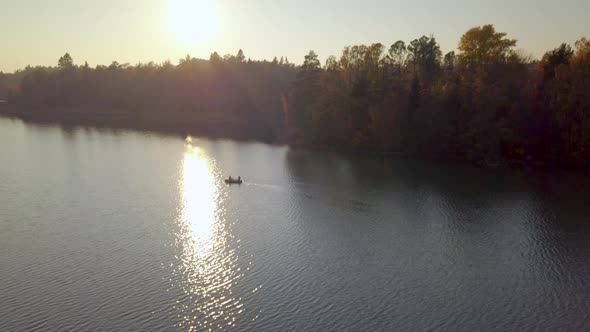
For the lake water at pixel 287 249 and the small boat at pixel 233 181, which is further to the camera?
the small boat at pixel 233 181

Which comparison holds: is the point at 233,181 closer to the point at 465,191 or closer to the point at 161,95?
the point at 465,191

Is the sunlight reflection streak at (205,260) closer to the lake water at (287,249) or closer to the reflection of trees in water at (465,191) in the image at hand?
the lake water at (287,249)

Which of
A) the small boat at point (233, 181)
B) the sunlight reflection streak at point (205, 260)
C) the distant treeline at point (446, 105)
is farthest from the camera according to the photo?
the distant treeline at point (446, 105)

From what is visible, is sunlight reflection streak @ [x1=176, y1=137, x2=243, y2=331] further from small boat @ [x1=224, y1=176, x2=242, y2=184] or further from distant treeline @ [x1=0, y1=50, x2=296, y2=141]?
distant treeline @ [x1=0, y1=50, x2=296, y2=141]

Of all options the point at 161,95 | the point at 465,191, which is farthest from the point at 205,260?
the point at 161,95

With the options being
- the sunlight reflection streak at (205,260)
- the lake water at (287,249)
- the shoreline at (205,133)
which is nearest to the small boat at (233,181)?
the lake water at (287,249)

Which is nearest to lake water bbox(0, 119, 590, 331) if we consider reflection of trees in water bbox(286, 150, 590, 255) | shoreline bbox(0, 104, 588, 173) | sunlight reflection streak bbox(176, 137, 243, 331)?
sunlight reflection streak bbox(176, 137, 243, 331)

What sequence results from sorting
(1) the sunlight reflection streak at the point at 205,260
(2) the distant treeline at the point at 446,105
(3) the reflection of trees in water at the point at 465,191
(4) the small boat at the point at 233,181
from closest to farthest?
(1) the sunlight reflection streak at the point at 205,260
(3) the reflection of trees in water at the point at 465,191
(4) the small boat at the point at 233,181
(2) the distant treeline at the point at 446,105

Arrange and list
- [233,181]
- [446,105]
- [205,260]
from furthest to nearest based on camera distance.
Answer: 1. [446,105]
2. [233,181]
3. [205,260]
